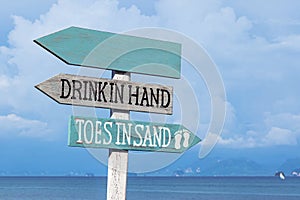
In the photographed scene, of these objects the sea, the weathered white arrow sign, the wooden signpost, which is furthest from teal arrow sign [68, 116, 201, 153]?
the sea

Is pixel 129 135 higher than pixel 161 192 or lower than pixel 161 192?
higher

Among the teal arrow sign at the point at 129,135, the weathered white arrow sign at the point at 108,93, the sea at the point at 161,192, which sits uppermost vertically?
the weathered white arrow sign at the point at 108,93

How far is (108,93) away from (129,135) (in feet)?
1.58

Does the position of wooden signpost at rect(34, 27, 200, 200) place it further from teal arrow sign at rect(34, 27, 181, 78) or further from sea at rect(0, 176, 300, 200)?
sea at rect(0, 176, 300, 200)

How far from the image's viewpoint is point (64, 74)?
263 inches

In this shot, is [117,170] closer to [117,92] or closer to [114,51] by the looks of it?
[117,92]

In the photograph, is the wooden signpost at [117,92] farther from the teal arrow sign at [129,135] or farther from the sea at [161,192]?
the sea at [161,192]

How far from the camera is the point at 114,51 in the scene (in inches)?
278

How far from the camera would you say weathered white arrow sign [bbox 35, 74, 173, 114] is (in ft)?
21.8

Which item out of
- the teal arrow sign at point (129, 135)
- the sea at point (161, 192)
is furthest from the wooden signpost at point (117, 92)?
the sea at point (161, 192)

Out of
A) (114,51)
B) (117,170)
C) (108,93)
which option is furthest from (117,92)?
(117,170)

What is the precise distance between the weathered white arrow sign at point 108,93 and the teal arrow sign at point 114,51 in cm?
18

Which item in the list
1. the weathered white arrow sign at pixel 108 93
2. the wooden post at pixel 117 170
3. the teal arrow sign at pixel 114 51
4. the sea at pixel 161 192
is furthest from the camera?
the sea at pixel 161 192

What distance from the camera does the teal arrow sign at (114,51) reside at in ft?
22.3
